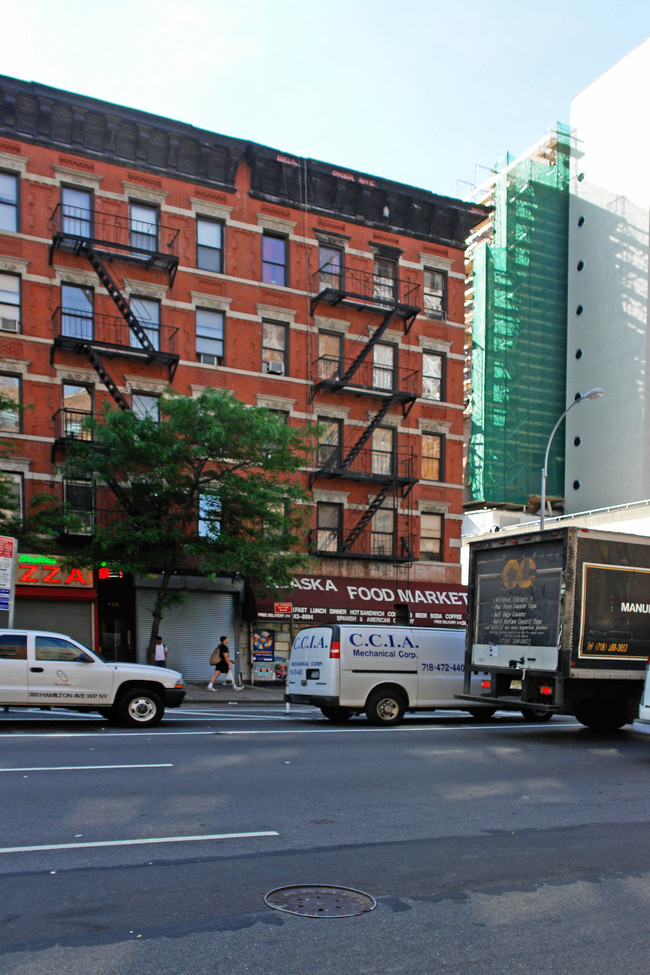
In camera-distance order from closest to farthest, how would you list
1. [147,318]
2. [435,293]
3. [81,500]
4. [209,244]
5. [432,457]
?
[81,500] < [147,318] < [209,244] < [432,457] < [435,293]

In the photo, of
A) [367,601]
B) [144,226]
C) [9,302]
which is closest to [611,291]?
[367,601]

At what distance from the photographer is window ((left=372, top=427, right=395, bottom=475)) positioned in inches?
1235

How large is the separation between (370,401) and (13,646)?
19.8 m

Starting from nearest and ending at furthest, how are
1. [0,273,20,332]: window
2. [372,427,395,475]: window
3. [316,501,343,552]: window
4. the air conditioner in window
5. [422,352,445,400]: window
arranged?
[0,273,20,332]: window < the air conditioner in window < [316,501,343,552]: window < [372,427,395,475]: window < [422,352,445,400]: window

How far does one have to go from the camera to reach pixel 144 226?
92.6 feet

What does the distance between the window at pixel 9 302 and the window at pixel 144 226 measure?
3.90m

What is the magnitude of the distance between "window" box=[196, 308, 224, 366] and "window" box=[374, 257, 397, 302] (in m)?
6.28

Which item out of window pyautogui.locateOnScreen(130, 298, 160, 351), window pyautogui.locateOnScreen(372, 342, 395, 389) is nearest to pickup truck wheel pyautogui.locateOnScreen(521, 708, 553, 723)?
window pyautogui.locateOnScreen(372, 342, 395, 389)

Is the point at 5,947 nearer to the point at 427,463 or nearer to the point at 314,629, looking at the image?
the point at 314,629

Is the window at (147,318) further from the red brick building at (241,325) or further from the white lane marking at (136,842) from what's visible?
the white lane marking at (136,842)

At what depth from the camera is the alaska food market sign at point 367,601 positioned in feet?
92.8

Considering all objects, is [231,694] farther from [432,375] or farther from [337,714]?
[432,375]

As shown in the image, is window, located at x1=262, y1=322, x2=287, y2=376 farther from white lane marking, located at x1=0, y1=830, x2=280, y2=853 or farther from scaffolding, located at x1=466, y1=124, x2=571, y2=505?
scaffolding, located at x1=466, y1=124, x2=571, y2=505

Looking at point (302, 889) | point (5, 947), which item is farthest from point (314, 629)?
point (5, 947)
